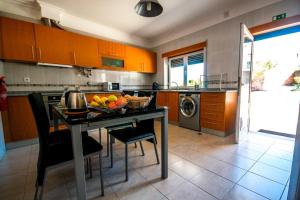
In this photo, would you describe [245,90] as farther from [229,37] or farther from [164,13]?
[164,13]

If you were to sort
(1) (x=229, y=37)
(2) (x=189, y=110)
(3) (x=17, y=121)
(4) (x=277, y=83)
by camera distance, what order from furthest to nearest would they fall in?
(4) (x=277, y=83), (2) (x=189, y=110), (1) (x=229, y=37), (3) (x=17, y=121)

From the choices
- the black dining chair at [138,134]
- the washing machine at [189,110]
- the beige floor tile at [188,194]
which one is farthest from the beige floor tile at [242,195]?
the washing machine at [189,110]

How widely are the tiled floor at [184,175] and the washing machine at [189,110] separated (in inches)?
31.7

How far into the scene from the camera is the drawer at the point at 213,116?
2.55 m

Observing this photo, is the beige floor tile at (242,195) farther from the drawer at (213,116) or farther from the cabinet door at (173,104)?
the cabinet door at (173,104)

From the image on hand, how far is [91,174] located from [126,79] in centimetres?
313

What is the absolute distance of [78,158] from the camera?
35.9 inches

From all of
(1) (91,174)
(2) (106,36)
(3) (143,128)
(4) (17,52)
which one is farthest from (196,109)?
(4) (17,52)

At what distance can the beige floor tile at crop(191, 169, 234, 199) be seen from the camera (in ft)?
4.00

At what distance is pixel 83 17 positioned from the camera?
313cm

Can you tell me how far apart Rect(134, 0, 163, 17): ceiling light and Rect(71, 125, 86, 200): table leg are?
158cm

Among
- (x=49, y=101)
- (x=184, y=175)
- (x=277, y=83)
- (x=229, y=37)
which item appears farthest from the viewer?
(x=277, y=83)

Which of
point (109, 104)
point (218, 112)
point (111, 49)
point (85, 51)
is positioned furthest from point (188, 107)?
point (85, 51)

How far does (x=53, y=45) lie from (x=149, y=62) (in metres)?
2.61
